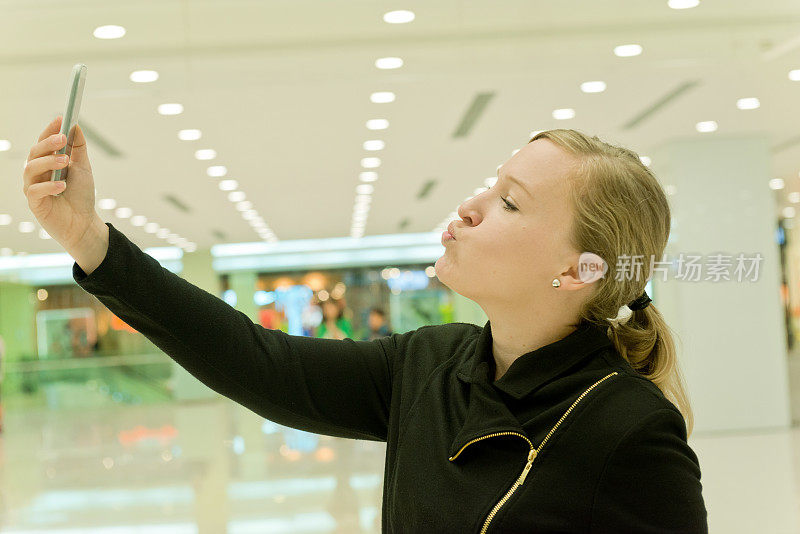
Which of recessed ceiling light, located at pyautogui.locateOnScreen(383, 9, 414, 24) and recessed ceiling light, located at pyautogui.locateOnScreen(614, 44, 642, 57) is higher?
recessed ceiling light, located at pyautogui.locateOnScreen(383, 9, 414, 24)

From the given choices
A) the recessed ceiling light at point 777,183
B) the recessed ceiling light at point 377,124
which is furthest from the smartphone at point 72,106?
the recessed ceiling light at point 777,183

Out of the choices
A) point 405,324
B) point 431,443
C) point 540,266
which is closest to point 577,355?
point 540,266

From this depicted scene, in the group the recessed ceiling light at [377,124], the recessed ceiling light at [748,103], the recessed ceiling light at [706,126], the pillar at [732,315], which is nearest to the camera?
the recessed ceiling light at [748,103]

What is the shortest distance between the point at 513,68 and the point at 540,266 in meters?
5.95

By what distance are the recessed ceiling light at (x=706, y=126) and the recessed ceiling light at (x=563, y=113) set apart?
1.85 m

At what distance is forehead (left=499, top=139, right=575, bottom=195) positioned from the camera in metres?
1.29

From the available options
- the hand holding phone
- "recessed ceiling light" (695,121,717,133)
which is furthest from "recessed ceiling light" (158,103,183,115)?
the hand holding phone

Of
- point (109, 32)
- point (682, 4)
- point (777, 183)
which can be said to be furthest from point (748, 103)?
point (777, 183)

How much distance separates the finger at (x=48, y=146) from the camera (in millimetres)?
1158

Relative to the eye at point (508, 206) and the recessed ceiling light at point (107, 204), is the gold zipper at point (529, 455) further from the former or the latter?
the recessed ceiling light at point (107, 204)

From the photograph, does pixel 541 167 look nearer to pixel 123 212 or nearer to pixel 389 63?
pixel 389 63

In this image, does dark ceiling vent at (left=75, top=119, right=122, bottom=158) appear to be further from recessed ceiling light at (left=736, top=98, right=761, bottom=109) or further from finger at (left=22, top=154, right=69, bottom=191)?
finger at (left=22, top=154, right=69, bottom=191)

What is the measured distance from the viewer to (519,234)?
1.28 metres

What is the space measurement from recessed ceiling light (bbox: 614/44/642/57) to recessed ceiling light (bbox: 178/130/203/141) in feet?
15.2
